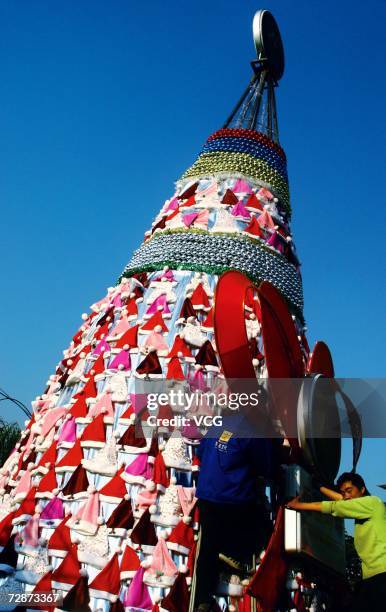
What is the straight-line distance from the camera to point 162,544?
463cm

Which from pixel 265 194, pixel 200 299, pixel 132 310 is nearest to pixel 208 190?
pixel 265 194

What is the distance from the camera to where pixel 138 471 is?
505 centimetres

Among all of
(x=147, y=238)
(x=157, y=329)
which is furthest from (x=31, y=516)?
(x=147, y=238)

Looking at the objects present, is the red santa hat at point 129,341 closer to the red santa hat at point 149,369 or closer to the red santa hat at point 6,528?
the red santa hat at point 149,369

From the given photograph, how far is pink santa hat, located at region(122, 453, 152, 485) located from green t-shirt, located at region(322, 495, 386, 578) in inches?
66.8

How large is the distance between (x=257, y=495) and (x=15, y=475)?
115 inches

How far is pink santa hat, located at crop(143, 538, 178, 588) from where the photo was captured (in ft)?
14.7

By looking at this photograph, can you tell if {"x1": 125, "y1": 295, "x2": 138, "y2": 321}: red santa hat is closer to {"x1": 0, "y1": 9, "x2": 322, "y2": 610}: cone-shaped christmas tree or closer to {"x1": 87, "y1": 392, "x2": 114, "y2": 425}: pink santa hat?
{"x1": 0, "y1": 9, "x2": 322, "y2": 610}: cone-shaped christmas tree

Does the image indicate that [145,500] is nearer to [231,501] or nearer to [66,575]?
[66,575]

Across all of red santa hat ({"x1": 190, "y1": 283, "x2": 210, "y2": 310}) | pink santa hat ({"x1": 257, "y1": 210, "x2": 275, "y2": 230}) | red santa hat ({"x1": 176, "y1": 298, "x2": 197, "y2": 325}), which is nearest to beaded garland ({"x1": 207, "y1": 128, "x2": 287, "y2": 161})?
pink santa hat ({"x1": 257, "y1": 210, "x2": 275, "y2": 230})

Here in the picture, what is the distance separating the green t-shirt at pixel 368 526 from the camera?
3.75 metres

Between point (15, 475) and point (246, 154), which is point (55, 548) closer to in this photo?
point (15, 475)

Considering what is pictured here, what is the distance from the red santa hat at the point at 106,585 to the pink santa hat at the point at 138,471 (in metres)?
0.73

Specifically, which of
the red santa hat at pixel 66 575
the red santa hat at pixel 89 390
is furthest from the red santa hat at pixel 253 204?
the red santa hat at pixel 66 575
